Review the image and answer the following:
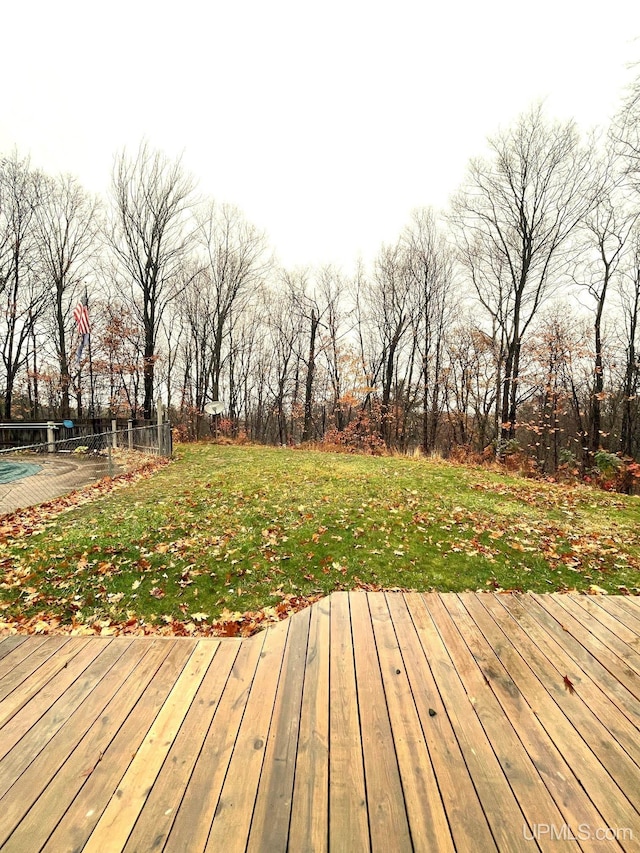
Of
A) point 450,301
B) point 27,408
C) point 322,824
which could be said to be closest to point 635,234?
point 450,301

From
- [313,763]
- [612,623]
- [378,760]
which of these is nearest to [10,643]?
[313,763]

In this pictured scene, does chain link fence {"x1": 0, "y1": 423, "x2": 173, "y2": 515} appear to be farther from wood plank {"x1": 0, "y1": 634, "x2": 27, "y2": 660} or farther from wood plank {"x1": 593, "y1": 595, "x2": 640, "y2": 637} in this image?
wood plank {"x1": 593, "y1": 595, "x2": 640, "y2": 637}

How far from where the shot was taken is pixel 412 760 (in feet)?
5.79

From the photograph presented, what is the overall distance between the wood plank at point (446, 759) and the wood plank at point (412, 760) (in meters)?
0.03

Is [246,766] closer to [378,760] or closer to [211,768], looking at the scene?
[211,768]

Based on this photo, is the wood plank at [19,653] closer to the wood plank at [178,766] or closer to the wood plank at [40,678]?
the wood plank at [40,678]

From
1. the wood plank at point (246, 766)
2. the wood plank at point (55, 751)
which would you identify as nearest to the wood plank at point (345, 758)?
the wood plank at point (246, 766)

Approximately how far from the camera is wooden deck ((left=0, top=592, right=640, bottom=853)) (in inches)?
57.6

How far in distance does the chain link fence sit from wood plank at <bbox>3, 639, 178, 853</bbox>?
5230mm

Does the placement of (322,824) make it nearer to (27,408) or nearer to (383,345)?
(383,345)

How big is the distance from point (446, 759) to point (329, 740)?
23.9 inches

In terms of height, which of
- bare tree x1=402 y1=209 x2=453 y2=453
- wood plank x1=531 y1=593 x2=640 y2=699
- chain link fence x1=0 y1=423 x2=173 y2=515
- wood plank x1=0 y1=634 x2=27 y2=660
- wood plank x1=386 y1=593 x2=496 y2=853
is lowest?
wood plank x1=0 y1=634 x2=27 y2=660

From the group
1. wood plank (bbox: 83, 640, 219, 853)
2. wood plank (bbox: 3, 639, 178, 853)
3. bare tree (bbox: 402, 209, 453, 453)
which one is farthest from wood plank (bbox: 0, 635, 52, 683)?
bare tree (bbox: 402, 209, 453, 453)

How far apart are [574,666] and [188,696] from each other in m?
2.67
